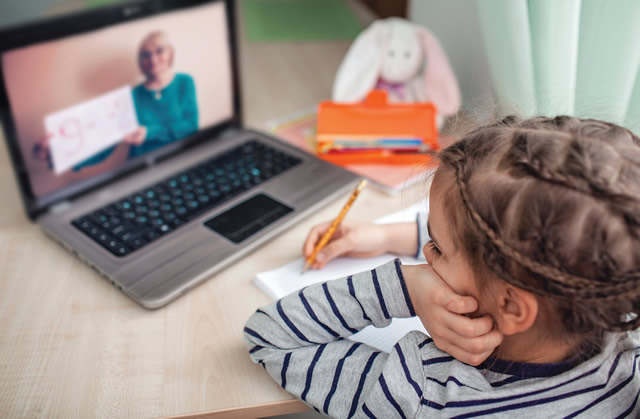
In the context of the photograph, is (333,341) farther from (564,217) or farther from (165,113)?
(165,113)

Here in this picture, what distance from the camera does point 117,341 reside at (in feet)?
2.01

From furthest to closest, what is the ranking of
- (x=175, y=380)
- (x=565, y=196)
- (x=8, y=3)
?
(x=8, y=3) → (x=175, y=380) → (x=565, y=196)

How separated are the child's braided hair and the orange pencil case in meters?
0.46

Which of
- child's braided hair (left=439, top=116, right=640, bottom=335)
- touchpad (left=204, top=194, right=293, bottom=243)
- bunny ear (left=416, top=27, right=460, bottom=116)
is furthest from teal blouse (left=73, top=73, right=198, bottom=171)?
child's braided hair (left=439, top=116, right=640, bottom=335)

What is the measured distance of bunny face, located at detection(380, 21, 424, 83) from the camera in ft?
3.41

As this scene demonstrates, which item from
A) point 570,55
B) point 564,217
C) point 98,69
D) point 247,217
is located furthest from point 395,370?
point 98,69

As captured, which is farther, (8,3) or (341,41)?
(8,3)

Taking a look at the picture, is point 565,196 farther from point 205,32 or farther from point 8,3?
point 8,3

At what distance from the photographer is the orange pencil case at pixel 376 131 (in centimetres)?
94

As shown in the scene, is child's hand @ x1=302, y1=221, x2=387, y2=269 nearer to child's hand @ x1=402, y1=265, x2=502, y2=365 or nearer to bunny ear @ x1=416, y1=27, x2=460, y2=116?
child's hand @ x1=402, y1=265, x2=502, y2=365

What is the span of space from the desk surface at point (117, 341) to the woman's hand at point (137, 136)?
0.18m

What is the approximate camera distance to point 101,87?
0.80m

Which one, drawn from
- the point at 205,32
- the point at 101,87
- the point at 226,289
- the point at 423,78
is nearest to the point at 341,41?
the point at 423,78

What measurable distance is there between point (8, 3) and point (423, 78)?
78.9 inches
